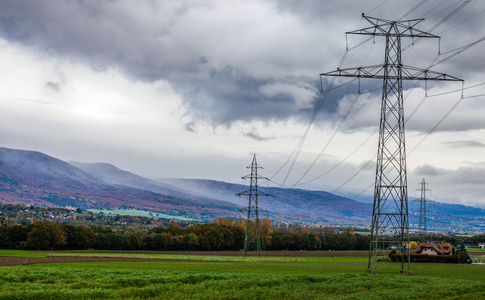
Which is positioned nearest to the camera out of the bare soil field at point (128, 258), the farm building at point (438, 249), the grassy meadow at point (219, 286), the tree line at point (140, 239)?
the grassy meadow at point (219, 286)

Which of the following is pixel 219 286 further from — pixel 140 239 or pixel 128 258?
pixel 140 239

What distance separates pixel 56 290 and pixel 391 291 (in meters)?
26.6

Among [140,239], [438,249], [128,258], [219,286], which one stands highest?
[438,249]

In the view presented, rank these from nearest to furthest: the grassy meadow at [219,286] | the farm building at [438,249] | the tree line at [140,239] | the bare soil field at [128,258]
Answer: the grassy meadow at [219,286]
the bare soil field at [128,258]
the farm building at [438,249]
the tree line at [140,239]

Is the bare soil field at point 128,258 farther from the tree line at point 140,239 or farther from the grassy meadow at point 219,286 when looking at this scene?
the grassy meadow at point 219,286

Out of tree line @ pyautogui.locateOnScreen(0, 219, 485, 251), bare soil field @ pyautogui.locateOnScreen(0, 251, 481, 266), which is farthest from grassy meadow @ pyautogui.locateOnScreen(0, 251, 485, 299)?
tree line @ pyautogui.locateOnScreen(0, 219, 485, 251)

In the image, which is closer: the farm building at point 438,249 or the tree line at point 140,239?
the farm building at point 438,249

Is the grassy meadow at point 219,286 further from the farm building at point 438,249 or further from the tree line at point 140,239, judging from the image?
the tree line at point 140,239

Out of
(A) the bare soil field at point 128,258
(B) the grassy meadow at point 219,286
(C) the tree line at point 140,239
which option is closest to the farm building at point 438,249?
(A) the bare soil field at point 128,258

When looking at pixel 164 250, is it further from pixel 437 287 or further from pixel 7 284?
pixel 437 287

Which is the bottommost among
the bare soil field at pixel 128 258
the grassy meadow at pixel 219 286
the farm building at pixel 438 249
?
the bare soil field at pixel 128 258

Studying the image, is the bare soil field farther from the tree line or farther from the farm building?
the farm building

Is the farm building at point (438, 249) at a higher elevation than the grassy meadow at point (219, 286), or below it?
higher

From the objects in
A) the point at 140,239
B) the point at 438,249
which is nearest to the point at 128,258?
the point at 140,239
